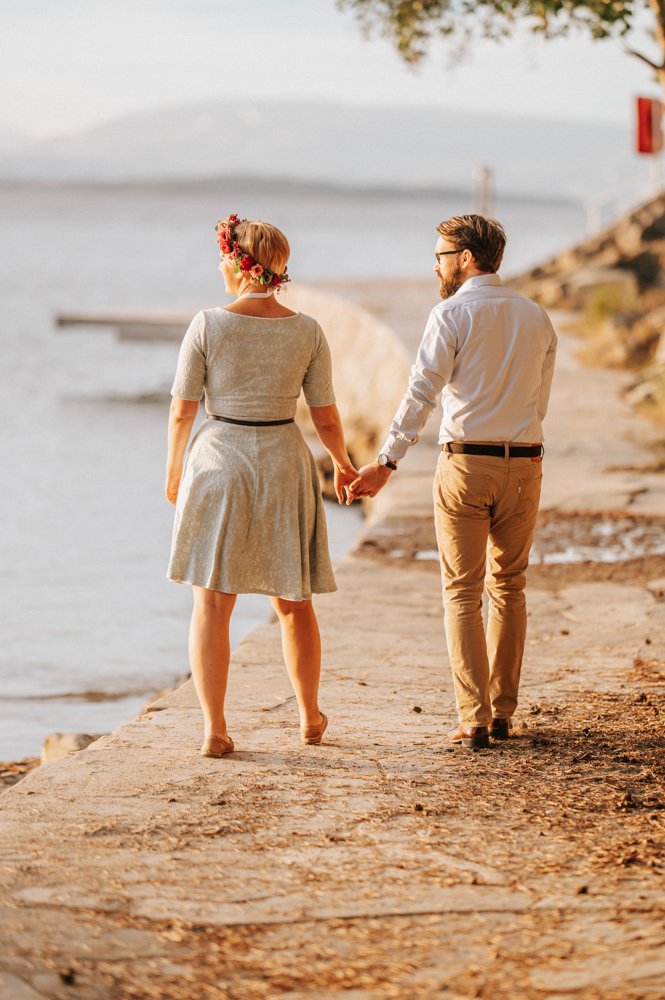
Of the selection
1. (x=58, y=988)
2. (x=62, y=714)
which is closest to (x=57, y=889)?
(x=58, y=988)

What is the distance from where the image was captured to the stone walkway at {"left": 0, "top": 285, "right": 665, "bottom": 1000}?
3.47 meters

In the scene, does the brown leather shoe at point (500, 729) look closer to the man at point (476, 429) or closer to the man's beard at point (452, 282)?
the man at point (476, 429)

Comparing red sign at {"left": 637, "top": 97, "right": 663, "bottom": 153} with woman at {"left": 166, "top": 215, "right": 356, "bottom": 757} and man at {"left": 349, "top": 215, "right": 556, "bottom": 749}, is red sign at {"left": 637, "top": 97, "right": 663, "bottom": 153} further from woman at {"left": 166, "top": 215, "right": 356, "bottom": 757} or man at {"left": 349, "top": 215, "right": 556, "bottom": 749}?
woman at {"left": 166, "top": 215, "right": 356, "bottom": 757}

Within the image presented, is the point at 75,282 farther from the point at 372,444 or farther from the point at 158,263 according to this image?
the point at 372,444

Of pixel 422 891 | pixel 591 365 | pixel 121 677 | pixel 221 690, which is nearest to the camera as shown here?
pixel 422 891

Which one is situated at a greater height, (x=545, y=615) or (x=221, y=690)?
(x=221, y=690)

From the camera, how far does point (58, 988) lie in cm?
337

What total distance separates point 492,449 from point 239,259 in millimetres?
1007

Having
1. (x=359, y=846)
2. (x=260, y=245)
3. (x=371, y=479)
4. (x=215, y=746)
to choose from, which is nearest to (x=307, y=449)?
(x=371, y=479)

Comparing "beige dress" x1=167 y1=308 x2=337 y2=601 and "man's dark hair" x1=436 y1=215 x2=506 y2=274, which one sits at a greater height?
"man's dark hair" x1=436 y1=215 x2=506 y2=274

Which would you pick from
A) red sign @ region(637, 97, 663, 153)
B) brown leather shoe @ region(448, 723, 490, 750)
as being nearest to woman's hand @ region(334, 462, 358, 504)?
brown leather shoe @ region(448, 723, 490, 750)

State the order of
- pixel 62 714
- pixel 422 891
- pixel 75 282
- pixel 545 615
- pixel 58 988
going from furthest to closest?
pixel 75 282
pixel 62 714
pixel 545 615
pixel 422 891
pixel 58 988

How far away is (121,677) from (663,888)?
5554 millimetres

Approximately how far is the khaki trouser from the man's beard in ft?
1.72
